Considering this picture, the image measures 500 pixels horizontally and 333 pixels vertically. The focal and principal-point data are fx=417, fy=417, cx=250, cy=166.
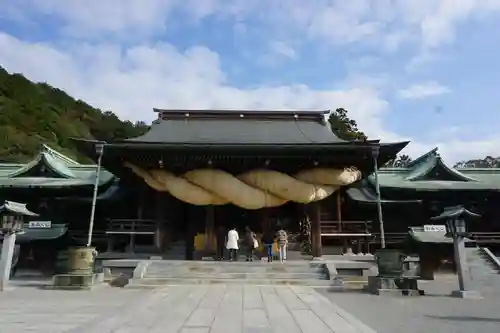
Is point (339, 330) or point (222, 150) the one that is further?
point (222, 150)

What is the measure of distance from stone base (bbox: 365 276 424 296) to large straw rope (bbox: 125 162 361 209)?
7359 millimetres

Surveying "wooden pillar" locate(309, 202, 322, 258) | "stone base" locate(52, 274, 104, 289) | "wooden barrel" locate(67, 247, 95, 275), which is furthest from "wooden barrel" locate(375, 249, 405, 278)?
"wooden barrel" locate(67, 247, 95, 275)

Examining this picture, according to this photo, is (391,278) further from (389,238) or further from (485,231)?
(485,231)

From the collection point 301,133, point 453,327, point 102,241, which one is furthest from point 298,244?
point 453,327

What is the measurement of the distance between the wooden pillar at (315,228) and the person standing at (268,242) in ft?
6.53

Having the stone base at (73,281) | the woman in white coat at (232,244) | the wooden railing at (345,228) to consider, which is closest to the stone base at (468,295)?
the wooden railing at (345,228)

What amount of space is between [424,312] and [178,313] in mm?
5177

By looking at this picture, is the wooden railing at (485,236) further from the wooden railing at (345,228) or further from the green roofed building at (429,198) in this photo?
the wooden railing at (345,228)

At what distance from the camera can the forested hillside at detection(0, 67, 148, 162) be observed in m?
57.9

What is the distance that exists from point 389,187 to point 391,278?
33.5ft

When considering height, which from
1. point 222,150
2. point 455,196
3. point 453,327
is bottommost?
point 453,327

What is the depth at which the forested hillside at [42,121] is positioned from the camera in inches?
2281

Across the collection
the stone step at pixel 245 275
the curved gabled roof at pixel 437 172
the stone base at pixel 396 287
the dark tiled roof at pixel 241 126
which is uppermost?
the dark tiled roof at pixel 241 126

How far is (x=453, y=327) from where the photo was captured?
7.15m
